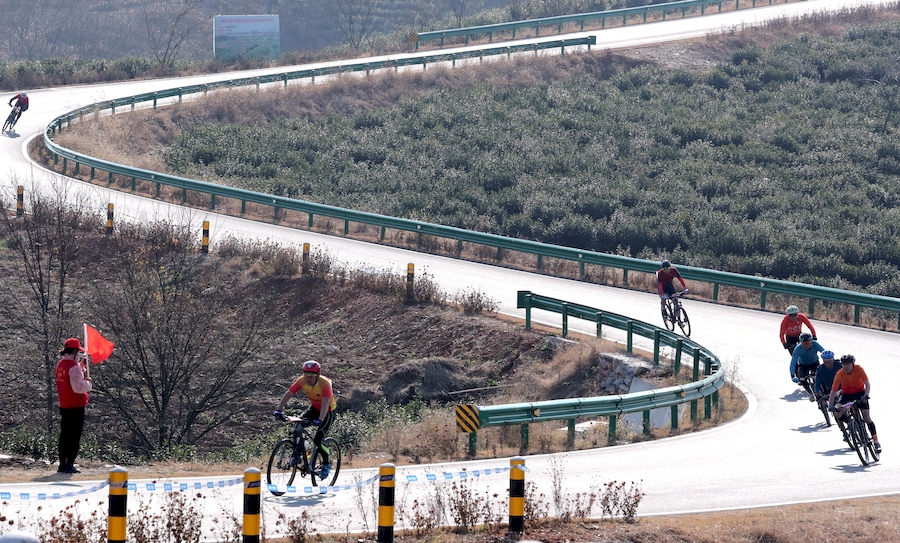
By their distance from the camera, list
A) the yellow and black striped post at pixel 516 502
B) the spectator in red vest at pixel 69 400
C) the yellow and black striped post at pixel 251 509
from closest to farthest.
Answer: the yellow and black striped post at pixel 251 509 → the yellow and black striped post at pixel 516 502 → the spectator in red vest at pixel 69 400

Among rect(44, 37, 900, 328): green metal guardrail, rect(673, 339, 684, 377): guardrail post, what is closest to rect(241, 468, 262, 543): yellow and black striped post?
rect(673, 339, 684, 377): guardrail post

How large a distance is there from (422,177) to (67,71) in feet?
67.8

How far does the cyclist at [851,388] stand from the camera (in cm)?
1470

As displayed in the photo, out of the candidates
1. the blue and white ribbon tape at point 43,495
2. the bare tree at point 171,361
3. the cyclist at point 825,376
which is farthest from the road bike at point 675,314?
the blue and white ribbon tape at point 43,495

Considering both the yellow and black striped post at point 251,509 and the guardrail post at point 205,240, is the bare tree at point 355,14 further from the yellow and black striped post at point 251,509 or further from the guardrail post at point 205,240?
the yellow and black striped post at point 251,509

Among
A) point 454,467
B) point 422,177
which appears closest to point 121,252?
point 454,467

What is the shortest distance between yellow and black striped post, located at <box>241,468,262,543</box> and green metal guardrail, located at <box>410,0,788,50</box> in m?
49.6

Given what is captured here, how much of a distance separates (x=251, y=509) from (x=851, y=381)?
8935mm

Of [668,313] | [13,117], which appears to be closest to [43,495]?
[668,313]

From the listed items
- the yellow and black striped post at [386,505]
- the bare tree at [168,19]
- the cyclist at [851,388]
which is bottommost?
the cyclist at [851,388]

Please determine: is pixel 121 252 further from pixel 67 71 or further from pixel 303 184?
Result: pixel 67 71

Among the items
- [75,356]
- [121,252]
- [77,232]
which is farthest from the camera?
[77,232]

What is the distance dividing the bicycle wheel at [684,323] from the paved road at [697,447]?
0.49 m

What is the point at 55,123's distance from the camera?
132 feet
